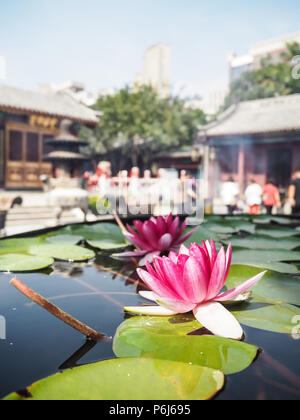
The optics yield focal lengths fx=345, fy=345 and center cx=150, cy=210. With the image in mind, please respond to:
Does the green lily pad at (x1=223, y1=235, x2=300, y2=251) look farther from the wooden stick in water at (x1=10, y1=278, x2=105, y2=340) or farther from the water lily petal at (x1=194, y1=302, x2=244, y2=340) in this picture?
the wooden stick in water at (x1=10, y1=278, x2=105, y2=340)

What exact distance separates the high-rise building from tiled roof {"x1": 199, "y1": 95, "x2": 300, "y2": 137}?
23.5m

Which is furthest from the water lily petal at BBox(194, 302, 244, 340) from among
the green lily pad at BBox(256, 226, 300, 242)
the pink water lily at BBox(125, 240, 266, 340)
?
the green lily pad at BBox(256, 226, 300, 242)

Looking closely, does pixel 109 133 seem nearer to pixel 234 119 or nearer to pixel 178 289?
pixel 234 119

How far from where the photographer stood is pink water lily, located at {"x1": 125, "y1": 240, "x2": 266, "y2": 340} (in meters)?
0.66

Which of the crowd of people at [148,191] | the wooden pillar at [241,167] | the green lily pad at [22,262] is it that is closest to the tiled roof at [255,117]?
the wooden pillar at [241,167]

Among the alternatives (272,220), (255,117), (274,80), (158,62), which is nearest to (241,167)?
(255,117)

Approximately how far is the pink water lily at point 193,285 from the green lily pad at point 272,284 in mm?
190

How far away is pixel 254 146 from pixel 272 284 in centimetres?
1387

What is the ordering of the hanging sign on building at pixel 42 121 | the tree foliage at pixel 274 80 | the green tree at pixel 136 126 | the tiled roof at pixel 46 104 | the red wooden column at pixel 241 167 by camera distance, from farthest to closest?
the tree foliage at pixel 274 80
the green tree at pixel 136 126
the red wooden column at pixel 241 167
the hanging sign on building at pixel 42 121
the tiled roof at pixel 46 104

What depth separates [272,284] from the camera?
922mm

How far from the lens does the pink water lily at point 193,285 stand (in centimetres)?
66

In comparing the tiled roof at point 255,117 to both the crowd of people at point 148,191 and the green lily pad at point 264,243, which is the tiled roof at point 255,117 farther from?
the green lily pad at point 264,243

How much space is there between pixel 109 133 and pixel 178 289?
2023 cm
